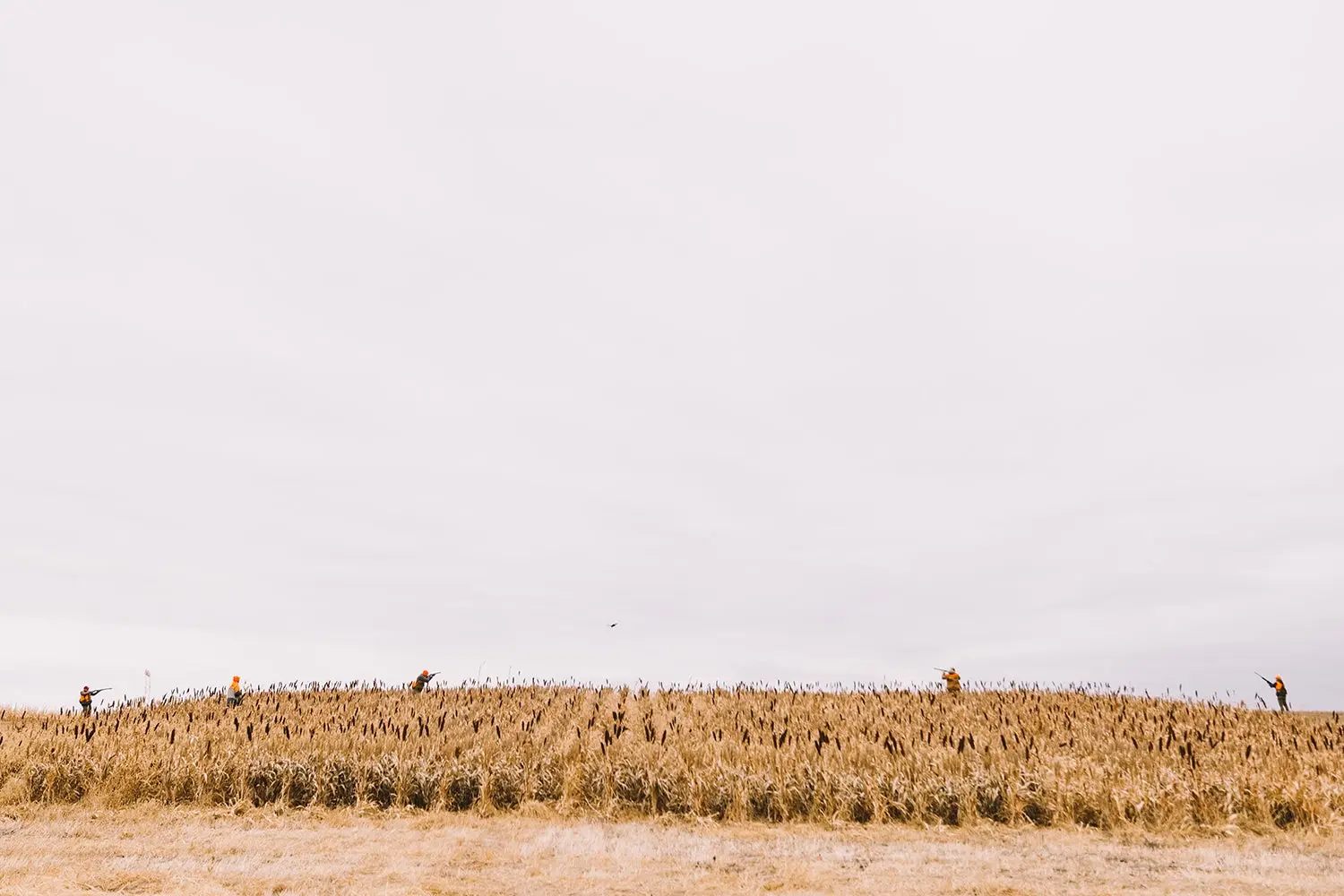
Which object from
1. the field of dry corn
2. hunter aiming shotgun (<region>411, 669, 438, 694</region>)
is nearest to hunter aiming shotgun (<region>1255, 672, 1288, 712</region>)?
the field of dry corn

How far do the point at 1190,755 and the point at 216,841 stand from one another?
46.4ft

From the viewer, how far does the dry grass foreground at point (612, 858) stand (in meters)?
7.57

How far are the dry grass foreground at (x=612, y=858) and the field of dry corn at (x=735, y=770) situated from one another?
573 millimetres

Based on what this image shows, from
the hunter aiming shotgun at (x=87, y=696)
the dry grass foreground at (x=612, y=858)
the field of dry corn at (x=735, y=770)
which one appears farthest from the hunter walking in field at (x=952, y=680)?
the hunter aiming shotgun at (x=87, y=696)

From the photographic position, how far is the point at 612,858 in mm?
8828

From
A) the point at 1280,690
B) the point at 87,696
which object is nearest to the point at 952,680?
the point at 1280,690

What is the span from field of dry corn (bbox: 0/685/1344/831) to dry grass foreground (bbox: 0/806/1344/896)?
573 millimetres

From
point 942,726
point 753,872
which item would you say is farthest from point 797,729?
point 753,872

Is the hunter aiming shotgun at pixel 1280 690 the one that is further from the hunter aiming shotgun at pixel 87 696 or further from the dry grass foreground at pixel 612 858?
the hunter aiming shotgun at pixel 87 696

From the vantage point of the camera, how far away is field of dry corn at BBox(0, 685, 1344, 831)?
404 inches

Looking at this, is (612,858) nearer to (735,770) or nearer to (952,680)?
(735,770)

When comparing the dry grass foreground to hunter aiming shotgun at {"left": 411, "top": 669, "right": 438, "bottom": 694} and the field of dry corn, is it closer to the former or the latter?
the field of dry corn

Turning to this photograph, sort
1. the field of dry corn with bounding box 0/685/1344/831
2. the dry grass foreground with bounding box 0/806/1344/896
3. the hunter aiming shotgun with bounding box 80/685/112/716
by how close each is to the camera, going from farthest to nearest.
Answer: the hunter aiming shotgun with bounding box 80/685/112/716 < the field of dry corn with bounding box 0/685/1344/831 < the dry grass foreground with bounding box 0/806/1344/896

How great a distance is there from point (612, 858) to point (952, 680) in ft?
65.2
